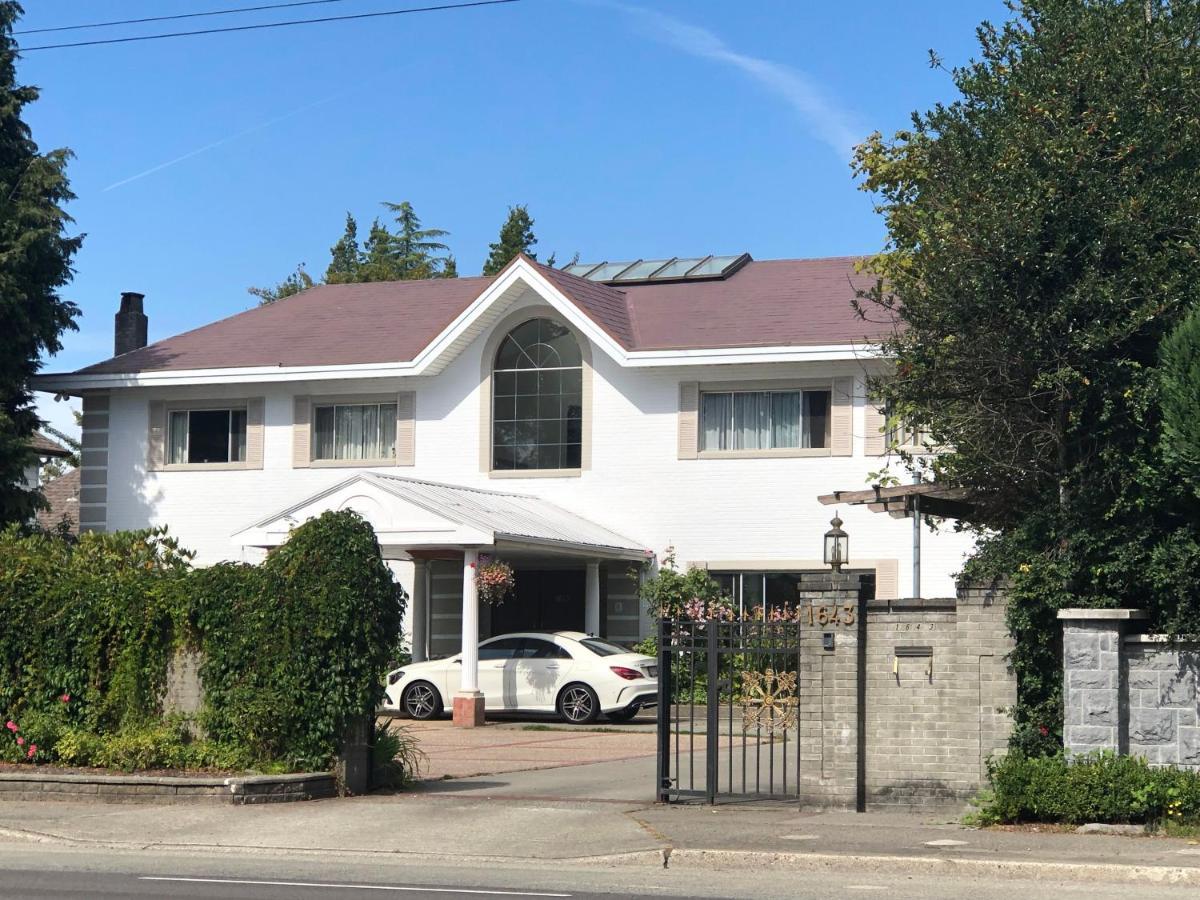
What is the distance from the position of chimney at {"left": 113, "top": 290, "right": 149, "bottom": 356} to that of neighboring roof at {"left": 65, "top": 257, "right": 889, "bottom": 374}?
1.93 metres

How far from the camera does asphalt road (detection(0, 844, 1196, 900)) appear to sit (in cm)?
1056

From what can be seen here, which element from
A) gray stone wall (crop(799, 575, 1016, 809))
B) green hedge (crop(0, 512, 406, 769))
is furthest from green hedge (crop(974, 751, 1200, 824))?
green hedge (crop(0, 512, 406, 769))

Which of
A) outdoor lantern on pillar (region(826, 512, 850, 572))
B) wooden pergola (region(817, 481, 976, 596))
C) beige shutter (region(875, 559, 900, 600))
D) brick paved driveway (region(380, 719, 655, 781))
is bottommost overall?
brick paved driveway (region(380, 719, 655, 781))

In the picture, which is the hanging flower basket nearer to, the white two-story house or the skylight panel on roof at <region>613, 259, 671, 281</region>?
the white two-story house

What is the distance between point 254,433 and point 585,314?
22.8ft

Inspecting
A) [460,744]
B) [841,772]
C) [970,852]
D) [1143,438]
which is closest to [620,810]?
[841,772]

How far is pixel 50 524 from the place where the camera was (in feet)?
132

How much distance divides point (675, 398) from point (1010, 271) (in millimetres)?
14992

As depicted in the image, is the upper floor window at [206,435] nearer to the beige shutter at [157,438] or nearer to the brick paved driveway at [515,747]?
the beige shutter at [157,438]

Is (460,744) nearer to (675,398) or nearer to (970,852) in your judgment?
(675,398)

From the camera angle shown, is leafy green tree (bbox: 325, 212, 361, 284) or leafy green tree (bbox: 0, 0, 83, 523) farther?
leafy green tree (bbox: 325, 212, 361, 284)

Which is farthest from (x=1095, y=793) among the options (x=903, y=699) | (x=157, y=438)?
(x=157, y=438)

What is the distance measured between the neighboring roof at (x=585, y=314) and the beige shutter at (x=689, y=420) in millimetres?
882

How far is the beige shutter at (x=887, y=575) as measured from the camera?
1054 inches
